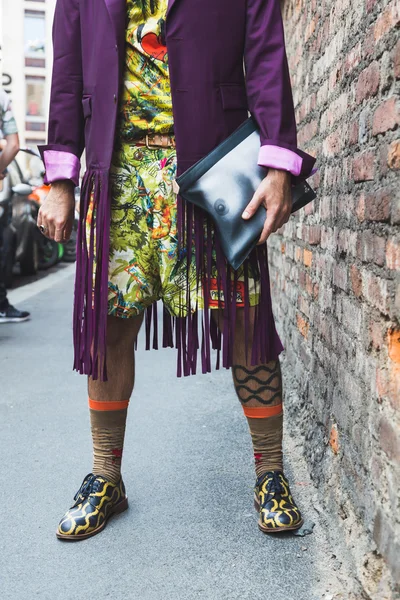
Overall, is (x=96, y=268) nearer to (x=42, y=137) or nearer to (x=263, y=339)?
(x=263, y=339)

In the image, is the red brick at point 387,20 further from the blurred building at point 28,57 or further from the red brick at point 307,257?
Result: the blurred building at point 28,57

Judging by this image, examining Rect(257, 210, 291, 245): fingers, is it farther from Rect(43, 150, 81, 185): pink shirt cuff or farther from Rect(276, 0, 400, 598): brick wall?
Rect(43, 150, 81, 185): pink shirt cuff

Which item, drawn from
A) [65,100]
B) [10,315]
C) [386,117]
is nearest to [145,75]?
[65,100]

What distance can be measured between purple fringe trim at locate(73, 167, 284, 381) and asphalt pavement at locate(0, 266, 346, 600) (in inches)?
19.9

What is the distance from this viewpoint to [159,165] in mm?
2234

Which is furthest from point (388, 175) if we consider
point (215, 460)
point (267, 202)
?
point (215, 460)

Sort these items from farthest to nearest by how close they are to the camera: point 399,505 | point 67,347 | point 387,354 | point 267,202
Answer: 1. point 67,347
2. point 267,202
3. point 387,354
4. point 399,505

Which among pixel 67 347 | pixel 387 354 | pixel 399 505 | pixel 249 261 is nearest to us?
pixel 399 505

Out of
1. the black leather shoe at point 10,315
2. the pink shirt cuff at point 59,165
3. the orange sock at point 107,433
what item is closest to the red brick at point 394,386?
the orange sock at point 107,433

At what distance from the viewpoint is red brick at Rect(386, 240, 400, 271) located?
174cm

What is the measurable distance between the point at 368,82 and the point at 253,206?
45 centimetres

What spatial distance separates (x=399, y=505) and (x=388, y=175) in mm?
763

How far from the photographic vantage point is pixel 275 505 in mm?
2344

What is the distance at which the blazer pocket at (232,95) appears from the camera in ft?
7.09
